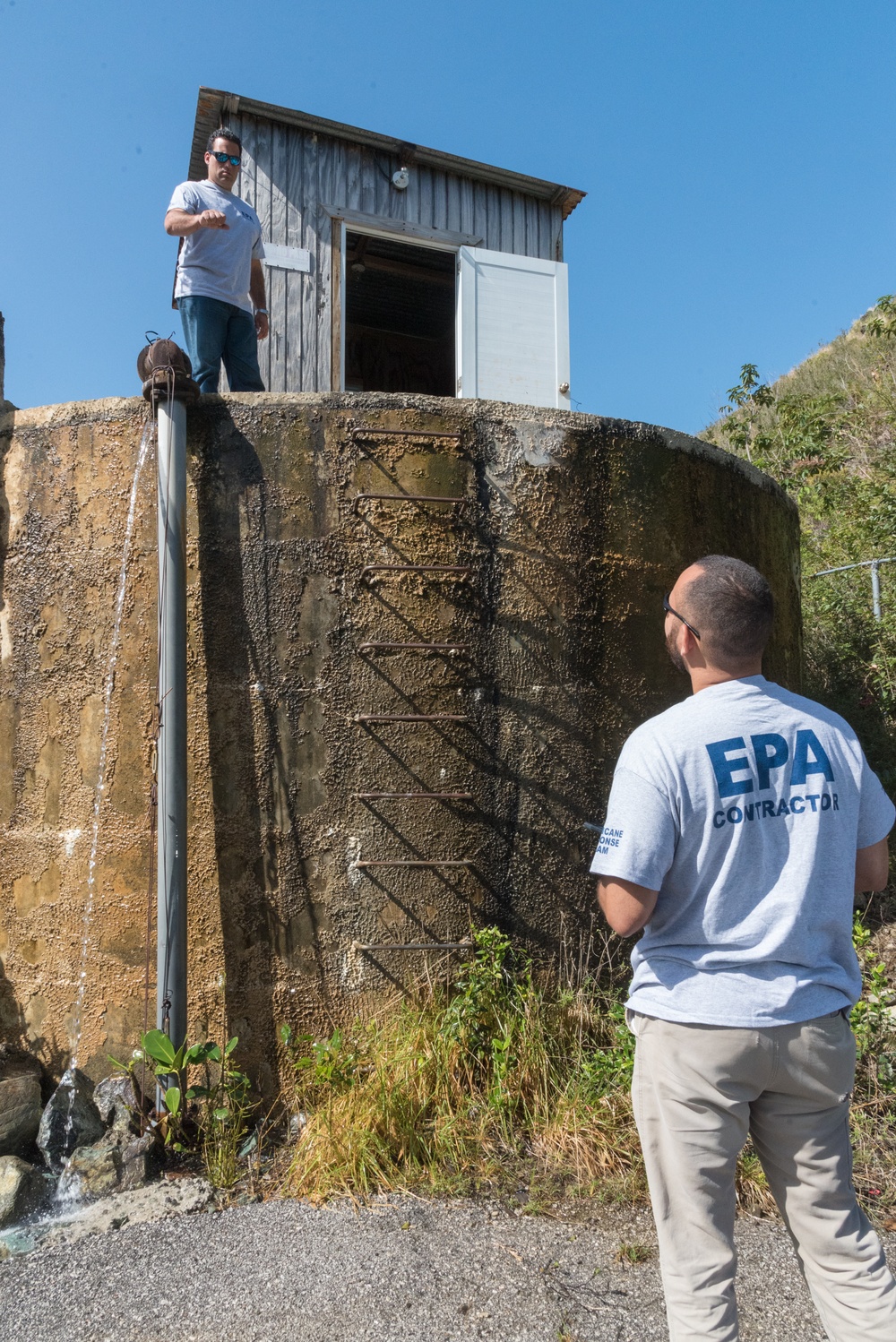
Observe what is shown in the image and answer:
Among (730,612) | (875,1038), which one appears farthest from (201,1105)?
(730,612)

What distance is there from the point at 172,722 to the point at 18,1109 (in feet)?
5.20

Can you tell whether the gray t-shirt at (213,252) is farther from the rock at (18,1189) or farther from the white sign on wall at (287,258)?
the rock at (18,1189)

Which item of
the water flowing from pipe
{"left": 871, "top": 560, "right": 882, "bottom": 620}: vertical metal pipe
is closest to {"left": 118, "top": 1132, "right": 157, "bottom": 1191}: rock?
the water flowing from pipe

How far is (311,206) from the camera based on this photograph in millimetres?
7836

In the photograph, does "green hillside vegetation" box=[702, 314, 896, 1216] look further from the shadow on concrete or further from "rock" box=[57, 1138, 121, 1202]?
"rock" box=[57, 1138, 121, 1202]

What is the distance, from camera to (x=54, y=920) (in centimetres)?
421

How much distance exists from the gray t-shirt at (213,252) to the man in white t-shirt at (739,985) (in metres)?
4.27

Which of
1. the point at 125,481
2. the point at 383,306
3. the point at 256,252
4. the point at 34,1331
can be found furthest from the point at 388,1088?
the point at 383,306

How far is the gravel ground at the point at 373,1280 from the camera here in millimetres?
2746

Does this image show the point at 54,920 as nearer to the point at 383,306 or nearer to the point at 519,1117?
the point at 519,1117

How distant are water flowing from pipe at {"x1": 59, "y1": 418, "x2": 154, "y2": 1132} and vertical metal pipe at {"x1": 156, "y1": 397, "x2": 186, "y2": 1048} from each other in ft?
0.78

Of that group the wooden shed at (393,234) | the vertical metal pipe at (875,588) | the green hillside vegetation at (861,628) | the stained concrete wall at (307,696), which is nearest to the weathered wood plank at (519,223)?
the wooden shed at (393,234)

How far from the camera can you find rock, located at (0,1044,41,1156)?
3801mm

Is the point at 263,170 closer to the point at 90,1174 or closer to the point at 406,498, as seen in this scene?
the point at 406,498
